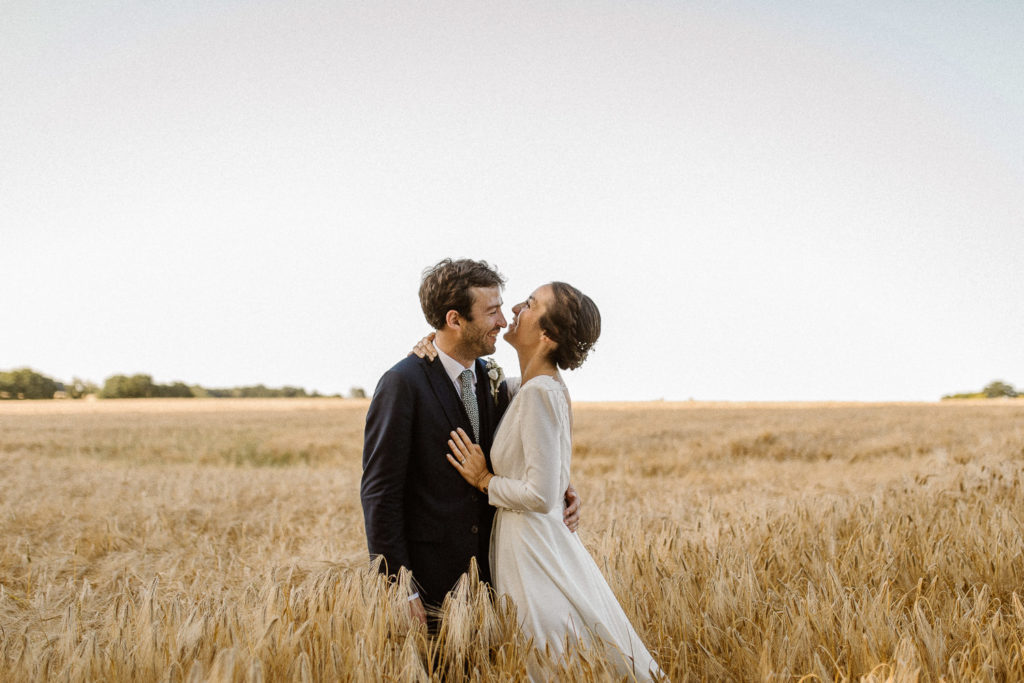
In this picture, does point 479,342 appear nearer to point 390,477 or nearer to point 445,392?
point 445,392

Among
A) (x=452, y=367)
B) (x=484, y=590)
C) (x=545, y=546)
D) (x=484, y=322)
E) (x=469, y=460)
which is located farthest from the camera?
(x=452, y=367)

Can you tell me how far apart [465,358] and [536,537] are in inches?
34.3

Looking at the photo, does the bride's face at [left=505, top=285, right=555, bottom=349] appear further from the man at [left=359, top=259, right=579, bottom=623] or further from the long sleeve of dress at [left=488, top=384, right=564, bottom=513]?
the long sleeve of dress at [left=488, top=384, right=564, bottom=513]

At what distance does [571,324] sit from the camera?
2.78 metres

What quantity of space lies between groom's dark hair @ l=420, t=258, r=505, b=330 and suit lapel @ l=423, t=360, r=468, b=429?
0.70 feet

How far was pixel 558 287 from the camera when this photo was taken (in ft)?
9.43

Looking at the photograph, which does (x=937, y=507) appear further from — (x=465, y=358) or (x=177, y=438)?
(x=177, y=438)

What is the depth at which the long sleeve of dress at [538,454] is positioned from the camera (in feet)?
8.41

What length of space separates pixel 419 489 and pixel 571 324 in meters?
0.99

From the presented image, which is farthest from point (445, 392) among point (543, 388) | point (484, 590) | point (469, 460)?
point (484, 590)

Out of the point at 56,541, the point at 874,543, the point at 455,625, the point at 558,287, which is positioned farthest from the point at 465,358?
the point at 56,541

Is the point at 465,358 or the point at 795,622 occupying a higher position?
the point at 465,358

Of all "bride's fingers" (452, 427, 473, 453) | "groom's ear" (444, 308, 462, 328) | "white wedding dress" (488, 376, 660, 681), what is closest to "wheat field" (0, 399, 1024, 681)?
"white wedding dress" (488, 376, 660, 681)

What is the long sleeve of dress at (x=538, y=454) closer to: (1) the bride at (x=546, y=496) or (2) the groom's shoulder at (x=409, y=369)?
(1) the bride at (x=546, y=496)
